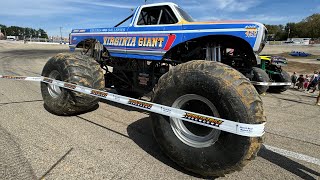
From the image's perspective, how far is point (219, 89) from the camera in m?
2.84

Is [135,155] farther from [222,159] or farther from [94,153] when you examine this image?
[222,159]

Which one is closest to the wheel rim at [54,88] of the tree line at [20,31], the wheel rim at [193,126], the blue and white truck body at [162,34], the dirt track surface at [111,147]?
the dirt track surface at [111,147]

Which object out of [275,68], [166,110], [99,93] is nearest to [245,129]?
[166,110]

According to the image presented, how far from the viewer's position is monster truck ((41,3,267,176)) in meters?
2.78

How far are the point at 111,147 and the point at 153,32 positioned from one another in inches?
92.9

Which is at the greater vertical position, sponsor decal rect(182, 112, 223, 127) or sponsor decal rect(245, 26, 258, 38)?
sponsor decal rect(245, 26, 258, 38)

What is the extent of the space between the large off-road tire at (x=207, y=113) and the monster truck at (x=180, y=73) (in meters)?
0.01

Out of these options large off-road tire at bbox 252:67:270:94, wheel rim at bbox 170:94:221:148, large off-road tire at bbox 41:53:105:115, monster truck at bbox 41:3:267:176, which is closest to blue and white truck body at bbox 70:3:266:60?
monster truck at bbox 41:3:267:176

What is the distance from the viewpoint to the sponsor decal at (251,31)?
3.87m

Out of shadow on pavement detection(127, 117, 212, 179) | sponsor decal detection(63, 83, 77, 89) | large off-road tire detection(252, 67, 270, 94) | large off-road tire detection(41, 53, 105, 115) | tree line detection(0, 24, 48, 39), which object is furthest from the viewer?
tree line detection(0, 24, 48, 39)

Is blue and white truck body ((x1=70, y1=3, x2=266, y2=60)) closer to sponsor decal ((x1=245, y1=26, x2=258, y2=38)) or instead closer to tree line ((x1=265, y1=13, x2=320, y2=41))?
sponsor decal ((x1=245, y1=26, x2=258, y2=38))

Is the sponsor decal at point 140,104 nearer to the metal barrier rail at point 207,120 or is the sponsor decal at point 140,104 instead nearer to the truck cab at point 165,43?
the metal barrier rail at point 207,120

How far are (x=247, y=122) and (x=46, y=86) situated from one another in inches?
173

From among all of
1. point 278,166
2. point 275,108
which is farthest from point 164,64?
point 275,108
